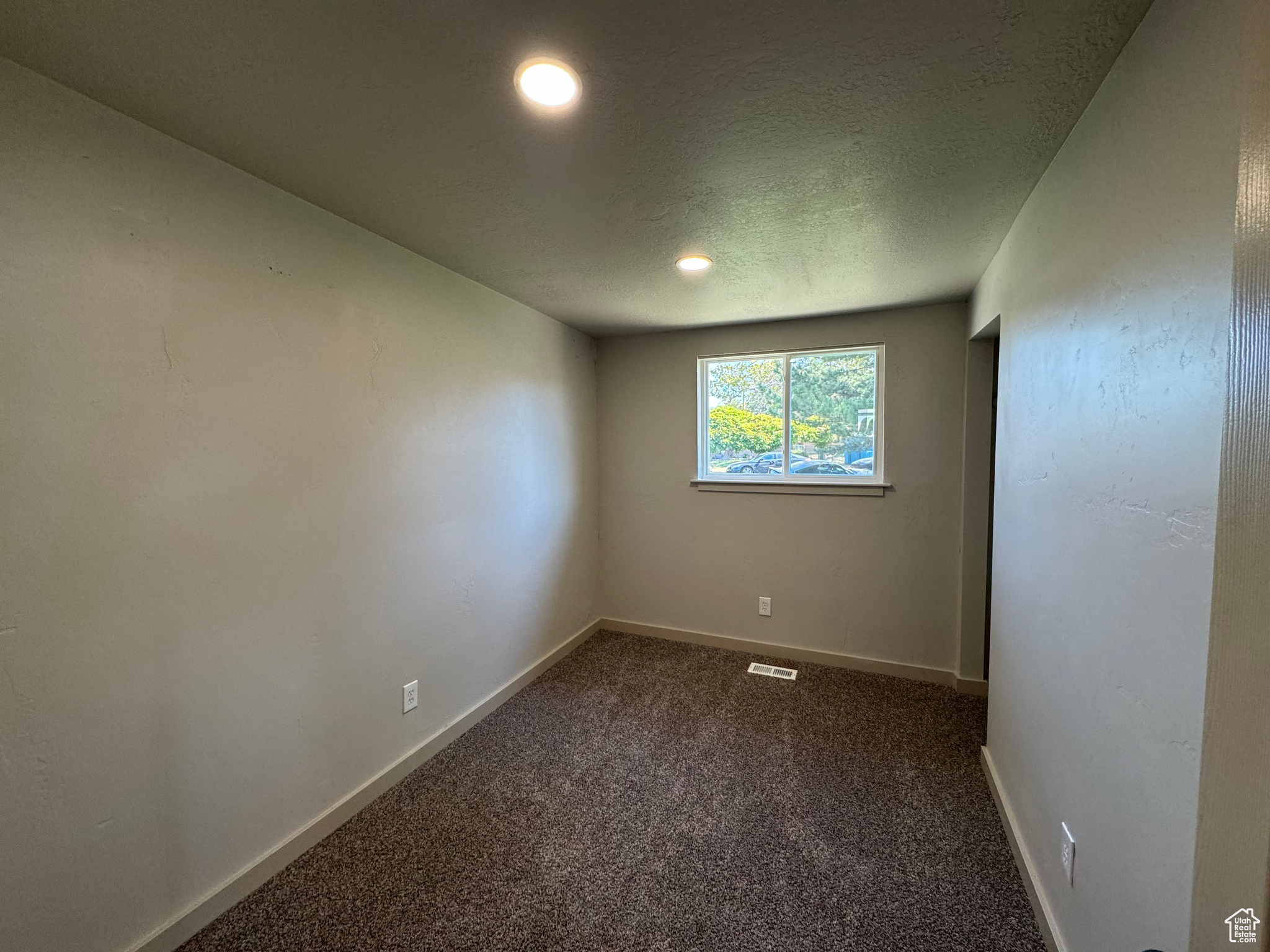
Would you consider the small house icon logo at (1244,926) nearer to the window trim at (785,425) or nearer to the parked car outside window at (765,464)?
the window trim at (785,425)

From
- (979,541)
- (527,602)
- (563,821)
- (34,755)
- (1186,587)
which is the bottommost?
(563,821)

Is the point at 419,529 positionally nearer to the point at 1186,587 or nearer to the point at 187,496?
the point at 187,496

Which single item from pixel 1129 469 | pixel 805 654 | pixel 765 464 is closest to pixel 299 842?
pixel 1129 469

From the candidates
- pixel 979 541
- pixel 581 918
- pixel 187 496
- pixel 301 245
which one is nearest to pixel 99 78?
pixel 301 245

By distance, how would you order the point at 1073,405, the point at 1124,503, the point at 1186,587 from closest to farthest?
the point at 1186,587, the point at 1124,503, the point at 1073,405

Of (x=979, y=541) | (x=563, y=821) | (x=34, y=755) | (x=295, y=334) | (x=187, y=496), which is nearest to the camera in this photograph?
(x=34, y=755)

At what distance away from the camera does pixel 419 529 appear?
2121 mm

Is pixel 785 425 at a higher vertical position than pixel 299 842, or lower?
higher

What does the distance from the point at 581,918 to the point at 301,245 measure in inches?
92.8

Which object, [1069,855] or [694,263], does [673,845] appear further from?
[694,263]

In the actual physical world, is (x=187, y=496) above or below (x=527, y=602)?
above

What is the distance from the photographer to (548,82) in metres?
1.06

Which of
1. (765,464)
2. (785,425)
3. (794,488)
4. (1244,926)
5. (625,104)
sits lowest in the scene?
(1244,926)

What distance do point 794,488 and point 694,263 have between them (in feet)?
5.39
